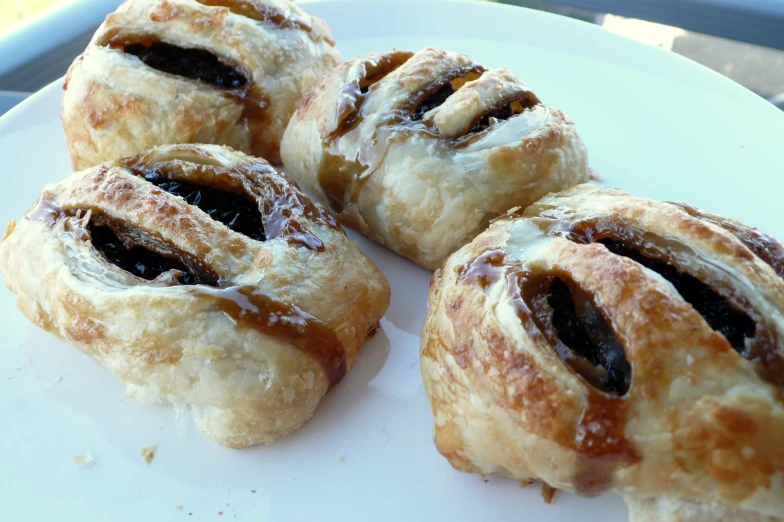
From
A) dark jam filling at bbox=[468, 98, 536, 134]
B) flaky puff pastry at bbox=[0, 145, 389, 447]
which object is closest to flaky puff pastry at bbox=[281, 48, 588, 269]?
dark jam filling at bbox=[468, 98, 536, 134]

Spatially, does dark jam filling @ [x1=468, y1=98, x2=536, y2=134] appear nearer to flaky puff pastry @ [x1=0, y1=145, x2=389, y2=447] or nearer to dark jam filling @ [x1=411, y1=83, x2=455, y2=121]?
dark jam filling @ [x1=411, y1=83, x2=455, y2=121]

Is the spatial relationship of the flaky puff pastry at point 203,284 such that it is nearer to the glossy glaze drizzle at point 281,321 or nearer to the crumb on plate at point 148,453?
the glossy glaze drizzle at point 281,321

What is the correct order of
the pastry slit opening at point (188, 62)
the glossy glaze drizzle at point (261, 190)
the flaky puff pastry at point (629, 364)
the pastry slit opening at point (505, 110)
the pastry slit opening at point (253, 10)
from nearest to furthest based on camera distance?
the flaky puff pastry at point (629, 364) → the glossy glaze drizzle at point (261, 190) → the pastry slit opening at point (505, 110) → the pastry slit opening at point (188, 62) → the pastry slit opening at point (253, 10)

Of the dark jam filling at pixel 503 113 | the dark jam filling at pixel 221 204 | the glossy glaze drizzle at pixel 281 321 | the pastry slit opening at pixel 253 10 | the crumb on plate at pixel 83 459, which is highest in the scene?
the pastry slit opening at pixel 253 10

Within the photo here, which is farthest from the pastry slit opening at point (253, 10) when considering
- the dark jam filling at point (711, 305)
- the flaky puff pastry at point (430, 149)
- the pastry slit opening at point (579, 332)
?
the dark jam filling at point (711, 305)

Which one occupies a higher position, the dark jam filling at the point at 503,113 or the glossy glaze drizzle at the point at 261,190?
the dark jam filling at the point at 503,113

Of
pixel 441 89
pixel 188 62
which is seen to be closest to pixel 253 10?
pixel 188 62

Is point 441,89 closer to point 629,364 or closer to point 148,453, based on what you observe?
point 629,364
